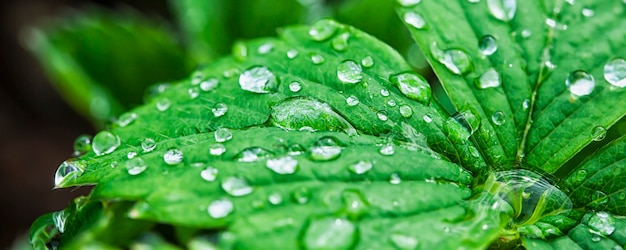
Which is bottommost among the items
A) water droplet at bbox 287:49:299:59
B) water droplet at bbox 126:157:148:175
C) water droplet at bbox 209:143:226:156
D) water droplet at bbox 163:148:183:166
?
water droplet at bbox 126:157:148:175

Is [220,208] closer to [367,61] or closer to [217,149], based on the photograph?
[217,149]

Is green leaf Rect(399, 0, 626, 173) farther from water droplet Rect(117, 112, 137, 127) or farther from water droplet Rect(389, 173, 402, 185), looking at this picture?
water droplet Rect(117, 112, 137, 127)

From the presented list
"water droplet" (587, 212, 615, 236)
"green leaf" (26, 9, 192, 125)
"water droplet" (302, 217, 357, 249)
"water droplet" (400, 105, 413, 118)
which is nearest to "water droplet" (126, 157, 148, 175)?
"water droplet" (302, 217, 357, 249)

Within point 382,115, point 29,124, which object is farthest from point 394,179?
point 29,124

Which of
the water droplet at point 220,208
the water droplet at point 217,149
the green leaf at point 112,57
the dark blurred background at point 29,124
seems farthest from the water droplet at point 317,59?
the dark blurred background at point 29,124

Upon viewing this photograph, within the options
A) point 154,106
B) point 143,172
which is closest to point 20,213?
point 154,106

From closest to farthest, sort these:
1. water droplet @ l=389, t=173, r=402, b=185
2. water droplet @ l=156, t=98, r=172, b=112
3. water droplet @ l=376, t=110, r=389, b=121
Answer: water droplet @ l=389, t=173, r=402, b=185, water droplet @ l=376, t=110, r=389, b=121, water droplet @ l=156, t=98, r=172, b=112

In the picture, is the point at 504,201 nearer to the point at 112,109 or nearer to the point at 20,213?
the point at 112,109
